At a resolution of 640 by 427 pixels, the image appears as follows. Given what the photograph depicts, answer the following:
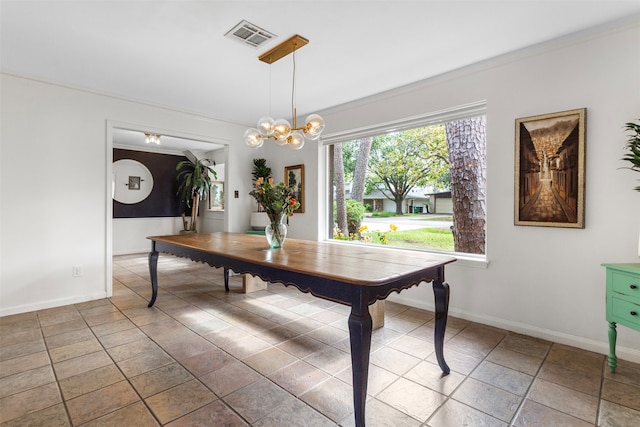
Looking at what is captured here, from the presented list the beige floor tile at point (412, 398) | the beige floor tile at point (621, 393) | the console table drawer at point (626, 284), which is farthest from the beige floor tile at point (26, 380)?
the console table drawer at point (626, 284)

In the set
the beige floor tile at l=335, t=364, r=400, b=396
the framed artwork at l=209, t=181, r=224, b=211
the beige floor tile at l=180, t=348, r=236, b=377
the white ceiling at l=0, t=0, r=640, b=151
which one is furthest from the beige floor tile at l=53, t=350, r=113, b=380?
the framed artwork at l=209, t=181, r=224, b=211

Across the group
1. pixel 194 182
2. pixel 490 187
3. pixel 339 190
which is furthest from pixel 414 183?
pixel 194 182

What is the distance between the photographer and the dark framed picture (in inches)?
269

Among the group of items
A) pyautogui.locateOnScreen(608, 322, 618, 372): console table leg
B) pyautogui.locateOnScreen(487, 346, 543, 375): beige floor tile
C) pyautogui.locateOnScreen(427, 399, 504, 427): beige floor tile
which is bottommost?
pyautogui.locateOnScreen(427, 399, 504, 427): beige floor tile

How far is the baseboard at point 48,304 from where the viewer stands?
316 centimetres

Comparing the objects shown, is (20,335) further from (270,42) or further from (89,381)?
(270,42)

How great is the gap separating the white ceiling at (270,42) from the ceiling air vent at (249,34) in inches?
2.2

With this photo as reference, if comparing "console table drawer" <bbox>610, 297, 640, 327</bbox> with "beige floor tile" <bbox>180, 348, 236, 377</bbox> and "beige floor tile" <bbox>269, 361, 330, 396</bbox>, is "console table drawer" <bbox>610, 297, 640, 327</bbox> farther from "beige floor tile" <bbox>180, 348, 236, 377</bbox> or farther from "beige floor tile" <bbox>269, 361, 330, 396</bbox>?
"beige floor tile" <bbox>180, 348, 236, 377</bbox>

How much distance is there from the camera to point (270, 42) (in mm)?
2523

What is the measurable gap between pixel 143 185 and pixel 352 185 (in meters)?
5.12

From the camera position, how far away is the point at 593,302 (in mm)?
2393

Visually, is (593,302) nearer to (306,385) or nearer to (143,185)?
(306,385)

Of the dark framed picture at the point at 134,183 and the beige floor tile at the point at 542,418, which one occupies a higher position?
the dark framed picture at the point at 134,183

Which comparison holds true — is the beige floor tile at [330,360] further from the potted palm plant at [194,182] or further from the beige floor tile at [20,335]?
the potted palm plant at [194,182]
